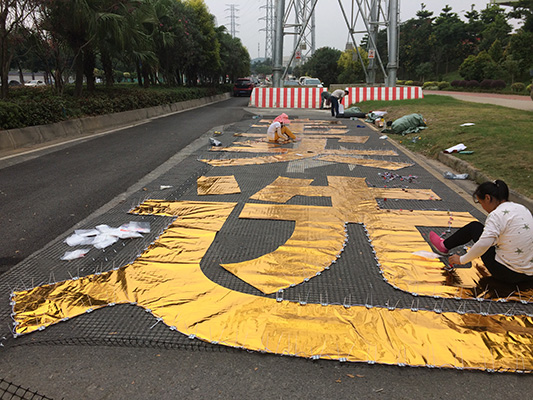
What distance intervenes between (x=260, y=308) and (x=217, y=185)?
11.7 ft

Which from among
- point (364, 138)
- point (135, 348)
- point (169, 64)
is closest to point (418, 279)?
point (135, 348)

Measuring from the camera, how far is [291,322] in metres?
2.80

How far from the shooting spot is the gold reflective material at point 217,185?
5.97 meters

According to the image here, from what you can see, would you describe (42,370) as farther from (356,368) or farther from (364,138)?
(364,138)

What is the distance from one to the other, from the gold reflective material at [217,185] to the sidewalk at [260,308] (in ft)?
2.02

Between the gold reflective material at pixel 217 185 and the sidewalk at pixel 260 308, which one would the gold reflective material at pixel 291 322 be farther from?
the gold reflective material at pixel 217 185

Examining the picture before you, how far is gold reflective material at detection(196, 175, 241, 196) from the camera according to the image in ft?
19.6

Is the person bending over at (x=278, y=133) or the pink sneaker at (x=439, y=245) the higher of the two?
the person bending over at (x=278, y=133)

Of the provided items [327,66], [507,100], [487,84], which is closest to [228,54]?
[327,66]

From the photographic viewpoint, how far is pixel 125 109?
49.6ft

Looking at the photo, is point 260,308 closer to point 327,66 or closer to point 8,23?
point 8,23

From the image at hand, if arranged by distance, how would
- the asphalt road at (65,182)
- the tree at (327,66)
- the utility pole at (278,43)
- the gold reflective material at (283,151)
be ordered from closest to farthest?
the asphalt road at (65,182) < the gold reflective material at (283,151) < the utility pole at (278,43) < the tree at (327,66)

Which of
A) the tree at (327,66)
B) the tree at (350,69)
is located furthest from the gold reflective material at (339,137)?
the tree at (327,66)

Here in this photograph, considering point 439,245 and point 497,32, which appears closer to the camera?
point 439,245
